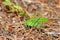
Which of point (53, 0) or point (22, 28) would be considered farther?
point (53, 0)

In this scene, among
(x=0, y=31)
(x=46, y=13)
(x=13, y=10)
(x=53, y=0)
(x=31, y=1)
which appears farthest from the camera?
(x=53, y=0)

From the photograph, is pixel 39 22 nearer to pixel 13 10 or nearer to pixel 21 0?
pixel 13 10

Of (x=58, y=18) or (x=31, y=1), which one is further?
(x=31, y=1)

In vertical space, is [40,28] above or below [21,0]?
below

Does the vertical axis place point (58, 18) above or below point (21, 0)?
below

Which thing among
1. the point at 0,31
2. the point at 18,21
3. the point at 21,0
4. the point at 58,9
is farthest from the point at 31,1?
the point at 0,31

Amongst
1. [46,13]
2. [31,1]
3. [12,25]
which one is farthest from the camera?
[31,1]

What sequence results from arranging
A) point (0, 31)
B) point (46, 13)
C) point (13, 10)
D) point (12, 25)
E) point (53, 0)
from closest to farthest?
point (0, 31) → point (12, 25) → point (13, 10) → point (46, 13) → point (53, 0)

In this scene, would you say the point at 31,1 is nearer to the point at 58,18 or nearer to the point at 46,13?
the point at 46,13

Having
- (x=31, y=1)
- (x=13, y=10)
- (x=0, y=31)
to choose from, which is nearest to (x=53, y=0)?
(x=31, y=1)
